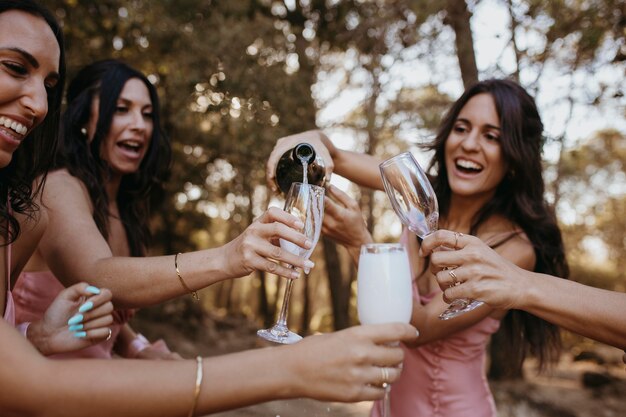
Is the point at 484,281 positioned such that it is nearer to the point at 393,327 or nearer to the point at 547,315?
the point at 547,315

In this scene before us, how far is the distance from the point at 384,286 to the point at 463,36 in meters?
5.22

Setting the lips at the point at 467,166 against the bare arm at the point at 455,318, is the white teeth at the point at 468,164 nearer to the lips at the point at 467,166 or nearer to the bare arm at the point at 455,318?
the lips at the point at 467,166

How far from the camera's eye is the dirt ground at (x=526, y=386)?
17.2 ft

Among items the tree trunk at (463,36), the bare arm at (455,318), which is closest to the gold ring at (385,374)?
the bare arm at (455,318)

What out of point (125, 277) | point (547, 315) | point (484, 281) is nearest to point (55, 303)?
point (125, 277)

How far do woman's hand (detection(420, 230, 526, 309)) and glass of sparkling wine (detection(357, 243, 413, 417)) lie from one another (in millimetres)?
215

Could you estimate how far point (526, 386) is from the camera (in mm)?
6949

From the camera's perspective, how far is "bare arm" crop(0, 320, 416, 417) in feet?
4.05

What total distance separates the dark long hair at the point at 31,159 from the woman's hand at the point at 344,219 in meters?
1.19

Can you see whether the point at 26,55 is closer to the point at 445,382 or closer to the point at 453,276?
the point at 453,276

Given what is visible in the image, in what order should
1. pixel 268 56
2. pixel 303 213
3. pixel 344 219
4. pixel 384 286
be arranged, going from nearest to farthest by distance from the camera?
pixel 384 286, pixel 303 213, pixel 344 219, pixel 268 56

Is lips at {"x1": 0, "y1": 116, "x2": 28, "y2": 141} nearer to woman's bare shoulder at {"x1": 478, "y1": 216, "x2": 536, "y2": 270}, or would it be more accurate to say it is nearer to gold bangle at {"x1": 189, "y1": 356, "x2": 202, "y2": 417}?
gold bangle at {"x1": 189, "y1": 356, "x2": 202, "y2": 417}

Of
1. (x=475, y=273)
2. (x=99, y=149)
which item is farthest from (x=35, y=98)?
(x=475, y=273)

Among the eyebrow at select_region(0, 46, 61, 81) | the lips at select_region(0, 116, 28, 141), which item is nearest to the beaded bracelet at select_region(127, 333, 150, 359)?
the lips at select_region(0, 116, 28, 141)
